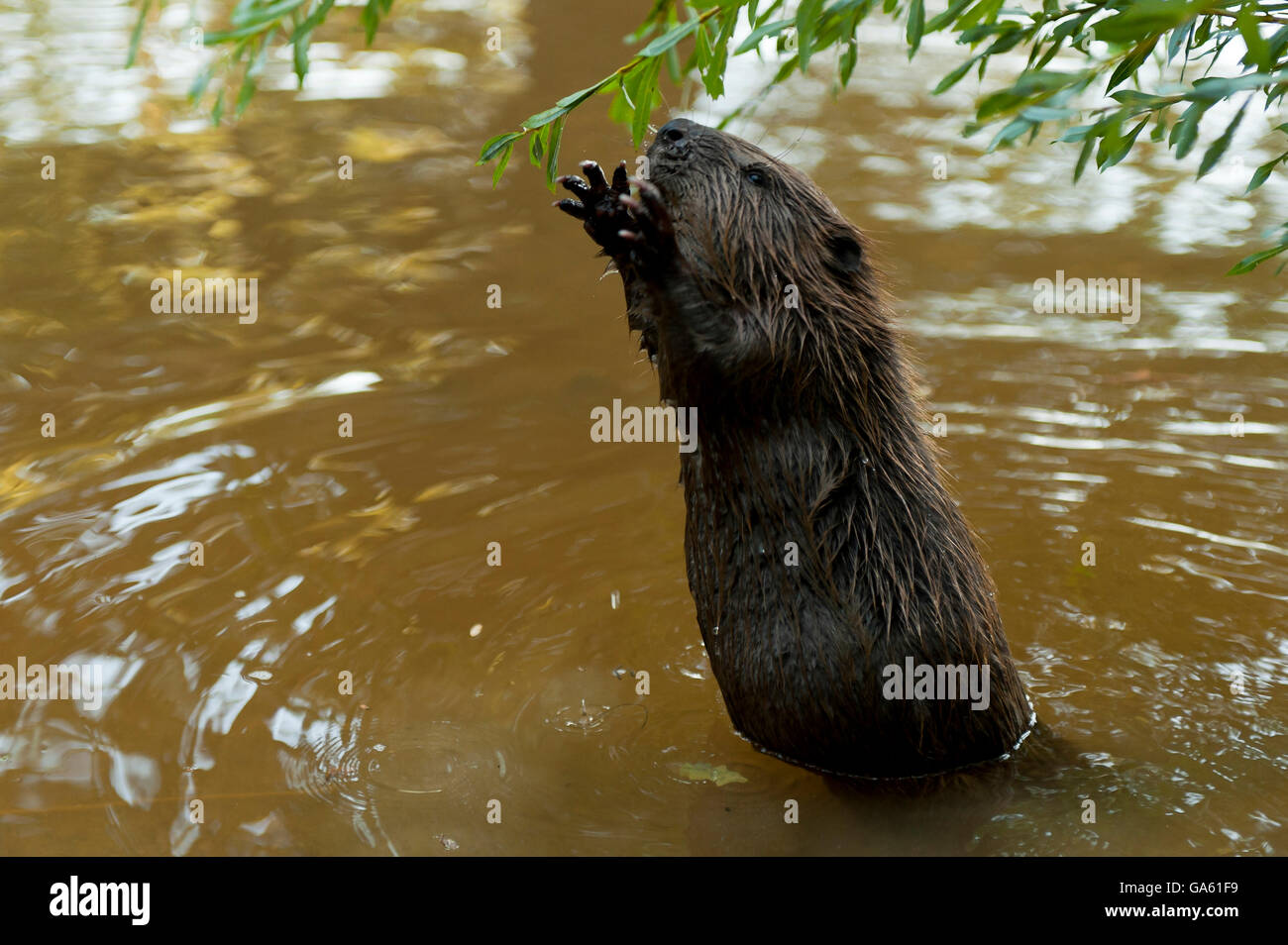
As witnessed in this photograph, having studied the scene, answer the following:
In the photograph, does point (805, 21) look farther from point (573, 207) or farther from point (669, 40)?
point (573, 207)

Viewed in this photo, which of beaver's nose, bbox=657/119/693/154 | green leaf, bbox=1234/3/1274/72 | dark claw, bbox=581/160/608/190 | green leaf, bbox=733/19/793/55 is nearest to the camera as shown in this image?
green leaf, bbox=1234/3/1274/72

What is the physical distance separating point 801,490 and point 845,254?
72 centimetres

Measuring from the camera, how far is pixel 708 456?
3803 millimetres

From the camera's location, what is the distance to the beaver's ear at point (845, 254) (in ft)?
12.8

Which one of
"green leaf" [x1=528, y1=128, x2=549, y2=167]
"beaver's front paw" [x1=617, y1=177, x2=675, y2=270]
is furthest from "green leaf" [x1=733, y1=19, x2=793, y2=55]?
"green leaf" [x1=528, y1=128, x2=549, y2=167]

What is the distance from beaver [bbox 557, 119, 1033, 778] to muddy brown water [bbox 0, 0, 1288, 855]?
0.84ft

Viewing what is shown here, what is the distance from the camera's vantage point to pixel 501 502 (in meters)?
5.18

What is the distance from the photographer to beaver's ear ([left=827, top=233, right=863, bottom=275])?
154 inches

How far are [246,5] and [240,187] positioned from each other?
523 cm

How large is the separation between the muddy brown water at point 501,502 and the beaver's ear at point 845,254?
1345 millimetres

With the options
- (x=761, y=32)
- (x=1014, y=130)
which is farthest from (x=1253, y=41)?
(x=761, y=32)

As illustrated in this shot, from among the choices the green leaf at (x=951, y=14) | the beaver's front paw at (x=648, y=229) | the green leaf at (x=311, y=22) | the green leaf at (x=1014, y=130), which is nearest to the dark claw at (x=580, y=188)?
the beaver's front paw at (x=648, y=229)

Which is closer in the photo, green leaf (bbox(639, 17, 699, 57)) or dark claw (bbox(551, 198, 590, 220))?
green leaf (bbox(639, 17, 699, 57))

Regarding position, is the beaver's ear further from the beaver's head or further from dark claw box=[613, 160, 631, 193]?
dark claw box=[613, 160, 631, 193]
